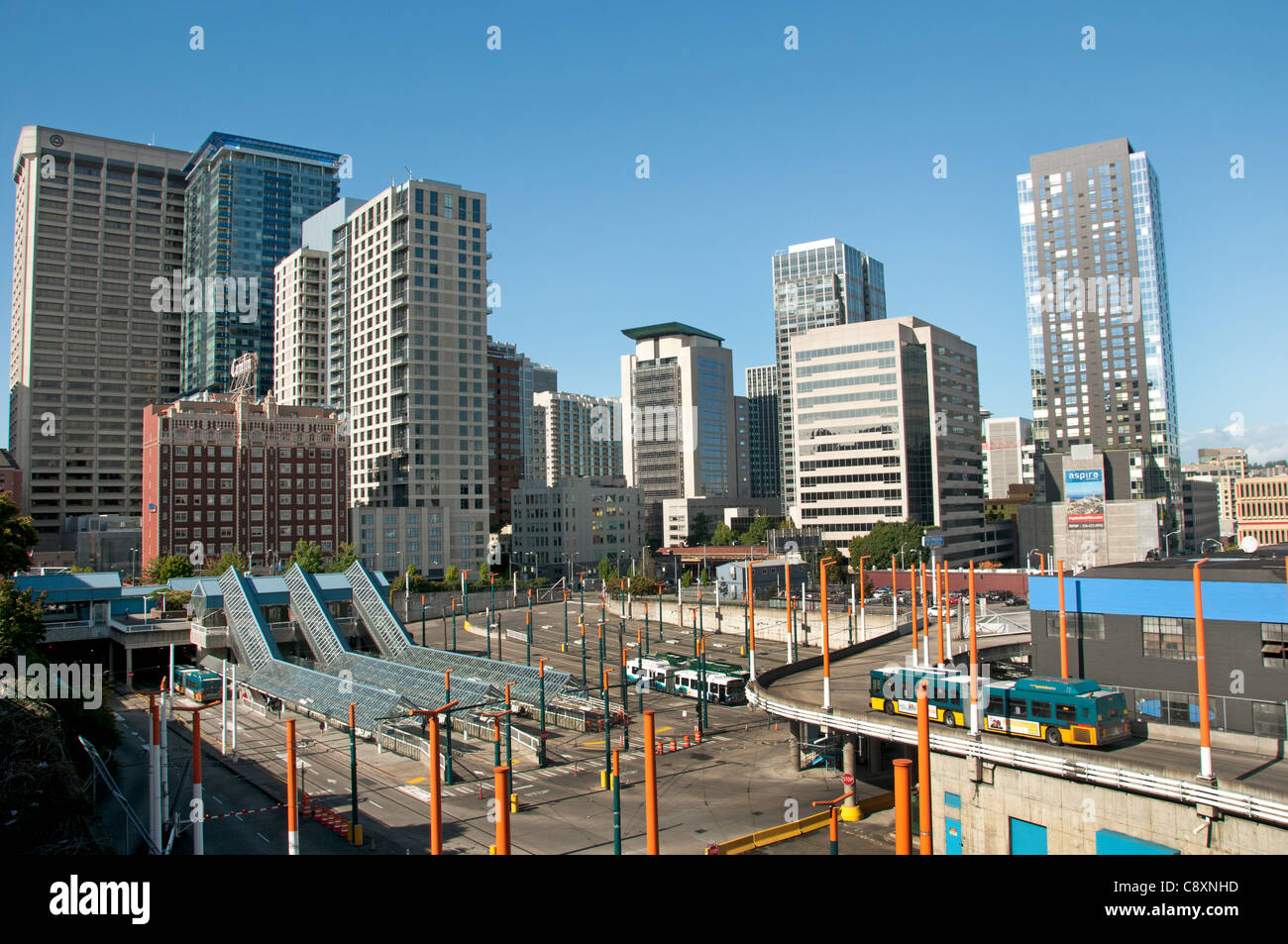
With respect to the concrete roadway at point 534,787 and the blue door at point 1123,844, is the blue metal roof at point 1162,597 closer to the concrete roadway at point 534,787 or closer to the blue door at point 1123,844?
the blue door at point 1123,844

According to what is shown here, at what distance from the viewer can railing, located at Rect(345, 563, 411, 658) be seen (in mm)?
59156

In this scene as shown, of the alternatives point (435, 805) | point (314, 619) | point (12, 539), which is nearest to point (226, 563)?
point (314, 619)

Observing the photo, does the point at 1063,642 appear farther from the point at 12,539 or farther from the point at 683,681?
the point at 12,539

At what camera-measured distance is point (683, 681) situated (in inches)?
Answer: 1986

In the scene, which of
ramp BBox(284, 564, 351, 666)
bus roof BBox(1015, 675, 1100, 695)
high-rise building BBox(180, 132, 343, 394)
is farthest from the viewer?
high-rise building BBox(180, 132, 343, 394)

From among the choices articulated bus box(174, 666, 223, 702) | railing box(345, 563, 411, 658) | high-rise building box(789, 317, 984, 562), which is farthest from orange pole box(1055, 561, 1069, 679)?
high-rise building box(789, 317, 984, 562)

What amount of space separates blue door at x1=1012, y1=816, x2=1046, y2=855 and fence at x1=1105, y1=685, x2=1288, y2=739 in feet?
19.2

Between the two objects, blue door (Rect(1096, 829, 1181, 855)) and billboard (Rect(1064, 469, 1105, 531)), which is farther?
billboard (Rect(1064, 469, 1105, 531))

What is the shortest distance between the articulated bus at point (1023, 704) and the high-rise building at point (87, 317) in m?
148

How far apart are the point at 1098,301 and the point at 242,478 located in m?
155

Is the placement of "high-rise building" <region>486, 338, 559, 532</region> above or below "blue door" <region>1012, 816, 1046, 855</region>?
above

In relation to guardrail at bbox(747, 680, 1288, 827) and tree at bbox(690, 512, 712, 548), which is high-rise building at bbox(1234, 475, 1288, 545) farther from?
guardrail at bbox(747, 680, 1288, 827)
